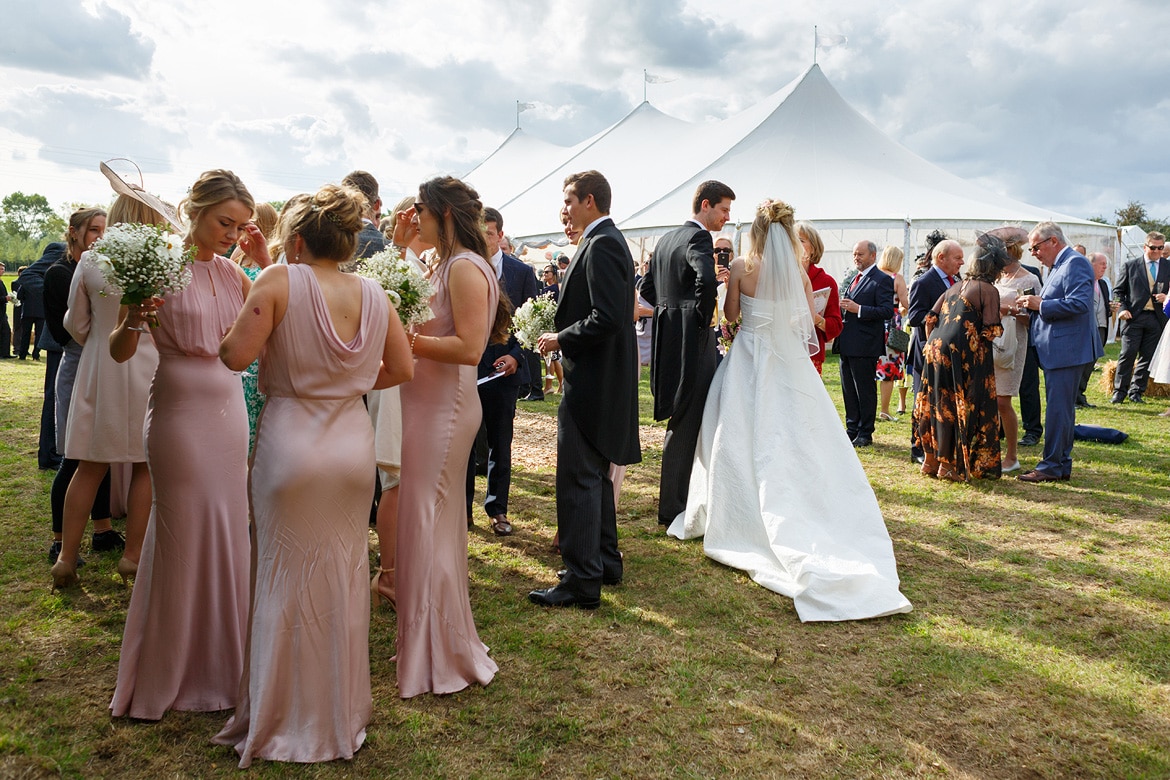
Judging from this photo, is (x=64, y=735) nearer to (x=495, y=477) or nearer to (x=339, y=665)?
(x=339, y=665)

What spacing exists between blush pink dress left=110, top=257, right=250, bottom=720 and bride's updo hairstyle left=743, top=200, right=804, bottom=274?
3.78 m

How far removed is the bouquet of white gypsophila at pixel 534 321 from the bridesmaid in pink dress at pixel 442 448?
1093 mm

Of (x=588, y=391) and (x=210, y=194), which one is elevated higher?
(x=210, y=194)

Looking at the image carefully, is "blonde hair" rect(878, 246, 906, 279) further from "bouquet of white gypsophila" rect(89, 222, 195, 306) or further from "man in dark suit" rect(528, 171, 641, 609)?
"bouquet of white gypsophila" rect(89, 222, 195, 306)

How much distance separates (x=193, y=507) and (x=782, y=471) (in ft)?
11.4

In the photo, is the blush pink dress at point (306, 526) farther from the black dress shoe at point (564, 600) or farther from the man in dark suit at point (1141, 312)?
the man in dark suit at point (1141, 312)

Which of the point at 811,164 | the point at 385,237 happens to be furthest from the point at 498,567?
the point at 811,164

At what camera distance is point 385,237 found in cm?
511

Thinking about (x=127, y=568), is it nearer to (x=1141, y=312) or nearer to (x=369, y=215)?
(x=369, y=215)

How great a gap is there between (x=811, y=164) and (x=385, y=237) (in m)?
18.7

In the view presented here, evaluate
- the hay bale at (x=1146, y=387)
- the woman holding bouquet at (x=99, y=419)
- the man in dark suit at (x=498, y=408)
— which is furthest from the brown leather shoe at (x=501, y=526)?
the hay bale at (x=1146, y=387)

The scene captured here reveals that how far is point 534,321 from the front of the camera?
475 cm

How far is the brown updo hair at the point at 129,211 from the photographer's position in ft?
13.3

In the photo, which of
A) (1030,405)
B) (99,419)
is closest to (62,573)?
(99,419)
